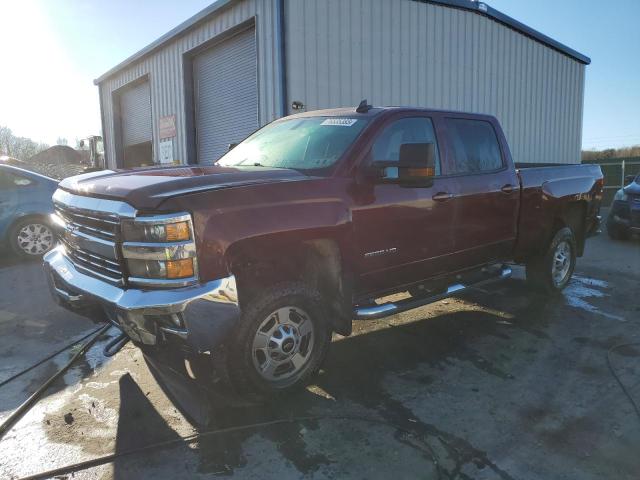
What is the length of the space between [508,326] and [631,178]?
761 centimetres

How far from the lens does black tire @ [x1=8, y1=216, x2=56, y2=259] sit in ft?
24.2

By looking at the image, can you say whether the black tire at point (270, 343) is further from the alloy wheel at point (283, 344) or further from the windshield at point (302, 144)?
the windshield at point (302, 144)

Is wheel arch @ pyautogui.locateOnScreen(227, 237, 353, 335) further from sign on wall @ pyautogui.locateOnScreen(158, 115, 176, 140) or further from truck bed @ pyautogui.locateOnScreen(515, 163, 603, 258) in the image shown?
sign on wall @ pyautogui.locateOnScreen(158, 115, 176, 140)

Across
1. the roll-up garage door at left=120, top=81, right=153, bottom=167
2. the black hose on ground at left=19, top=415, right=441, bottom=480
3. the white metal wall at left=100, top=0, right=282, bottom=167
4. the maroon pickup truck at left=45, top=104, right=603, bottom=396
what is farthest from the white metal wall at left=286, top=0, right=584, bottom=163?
the roll-up garage door at left=120, top=81, right=153, bottom=167

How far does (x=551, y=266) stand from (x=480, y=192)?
6.20 ft

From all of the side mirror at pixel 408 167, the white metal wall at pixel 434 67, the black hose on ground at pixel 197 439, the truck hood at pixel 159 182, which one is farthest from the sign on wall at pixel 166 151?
the black hose on ground at pixel 197 439

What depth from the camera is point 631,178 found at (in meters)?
10.3

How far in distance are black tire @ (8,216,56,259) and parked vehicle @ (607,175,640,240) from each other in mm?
10509

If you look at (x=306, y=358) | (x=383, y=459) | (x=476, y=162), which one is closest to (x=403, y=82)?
(x=476, y=162)

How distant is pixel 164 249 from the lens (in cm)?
265

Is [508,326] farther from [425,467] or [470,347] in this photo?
[425,467]

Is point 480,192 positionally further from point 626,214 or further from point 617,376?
point 626,214

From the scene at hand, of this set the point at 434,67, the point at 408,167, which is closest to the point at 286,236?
the point at 408,167

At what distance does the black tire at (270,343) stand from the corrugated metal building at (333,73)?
6.46 metres
